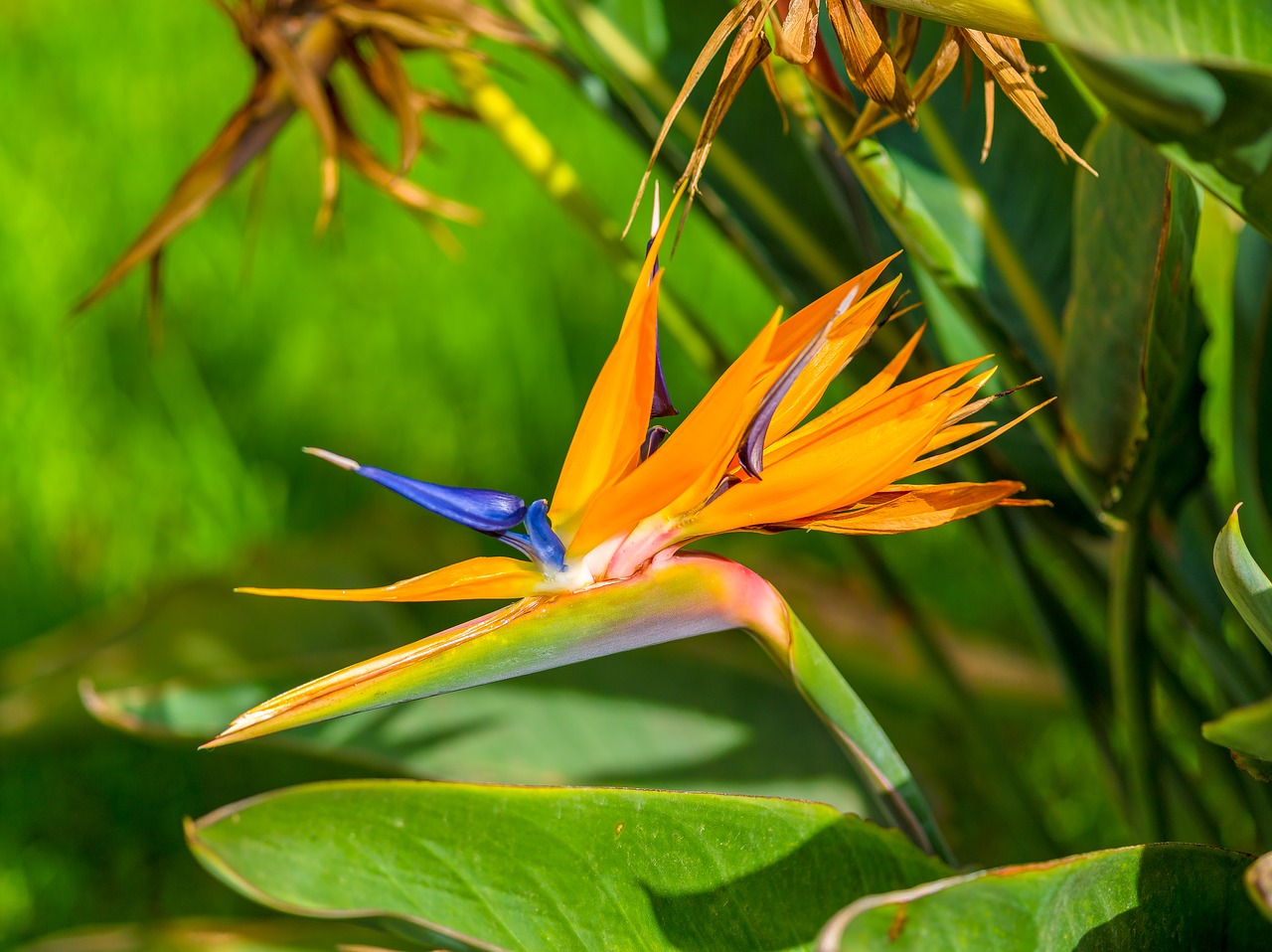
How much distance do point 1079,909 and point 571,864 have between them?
17cm

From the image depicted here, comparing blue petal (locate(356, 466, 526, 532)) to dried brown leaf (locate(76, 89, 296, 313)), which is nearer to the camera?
blue petal (locate(356, 466, 526, 532))

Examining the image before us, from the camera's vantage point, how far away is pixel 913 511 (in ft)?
1.34

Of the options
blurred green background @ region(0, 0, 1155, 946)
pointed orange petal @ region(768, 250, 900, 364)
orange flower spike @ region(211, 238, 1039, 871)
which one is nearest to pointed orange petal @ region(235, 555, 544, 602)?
orange flower spike @ region(211, 238, 1039, 871)

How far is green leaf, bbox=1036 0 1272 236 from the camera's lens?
0.29m

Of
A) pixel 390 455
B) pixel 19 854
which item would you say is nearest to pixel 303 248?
pixel 390 455

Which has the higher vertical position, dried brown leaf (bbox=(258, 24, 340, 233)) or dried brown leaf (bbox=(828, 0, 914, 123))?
dried brown leaf (bbox=(258, 24, 340, 233))

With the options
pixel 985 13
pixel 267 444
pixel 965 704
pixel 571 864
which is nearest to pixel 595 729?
pixel 965 704

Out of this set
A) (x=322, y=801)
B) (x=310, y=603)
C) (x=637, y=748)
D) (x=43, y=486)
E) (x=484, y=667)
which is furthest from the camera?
(x=43, y=486)

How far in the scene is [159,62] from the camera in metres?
2.13

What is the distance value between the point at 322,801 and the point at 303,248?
1.47m

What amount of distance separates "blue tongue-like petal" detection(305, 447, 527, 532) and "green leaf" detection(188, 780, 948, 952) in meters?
0.11

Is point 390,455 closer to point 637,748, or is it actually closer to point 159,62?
point 637,748

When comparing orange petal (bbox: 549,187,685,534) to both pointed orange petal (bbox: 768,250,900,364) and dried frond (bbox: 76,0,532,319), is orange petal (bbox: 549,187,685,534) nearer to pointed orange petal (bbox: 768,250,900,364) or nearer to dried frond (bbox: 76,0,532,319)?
pointed orange petal (bbox: 768,250,900,364)

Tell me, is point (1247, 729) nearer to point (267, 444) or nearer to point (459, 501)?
point (459, 501)
